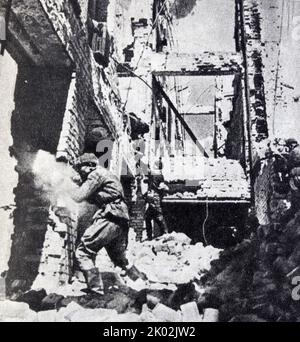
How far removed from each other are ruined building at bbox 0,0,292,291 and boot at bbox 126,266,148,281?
82 centimetres

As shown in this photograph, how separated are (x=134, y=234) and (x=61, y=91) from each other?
4.87 m

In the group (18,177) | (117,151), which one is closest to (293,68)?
(117,151)

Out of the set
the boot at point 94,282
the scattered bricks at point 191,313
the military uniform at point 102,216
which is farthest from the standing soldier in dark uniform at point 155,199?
the scattered bricks at point 191,313

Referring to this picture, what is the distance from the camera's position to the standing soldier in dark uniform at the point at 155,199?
883 centimetres

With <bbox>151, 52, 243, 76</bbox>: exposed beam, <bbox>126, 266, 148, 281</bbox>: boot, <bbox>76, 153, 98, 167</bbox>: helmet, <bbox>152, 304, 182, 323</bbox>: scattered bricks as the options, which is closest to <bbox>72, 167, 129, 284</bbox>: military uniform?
<bbox>76, 153, 98, 167</bbox>: helmet

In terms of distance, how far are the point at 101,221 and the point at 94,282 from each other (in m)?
0.72

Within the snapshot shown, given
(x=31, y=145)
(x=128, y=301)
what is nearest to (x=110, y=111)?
(x=31, y=145)

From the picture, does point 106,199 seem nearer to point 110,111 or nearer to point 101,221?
Result: point 101,221

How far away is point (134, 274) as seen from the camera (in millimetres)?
4746

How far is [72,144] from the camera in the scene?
5.25 meters

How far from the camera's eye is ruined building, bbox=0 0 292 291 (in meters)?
4.61

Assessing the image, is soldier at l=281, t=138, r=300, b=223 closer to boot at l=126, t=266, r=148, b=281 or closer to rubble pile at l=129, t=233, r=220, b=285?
rubble pile at l=129, t=233, r=220, b=285

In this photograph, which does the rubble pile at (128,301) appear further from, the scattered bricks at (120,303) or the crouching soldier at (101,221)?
the crouching soldier at (101,221)
